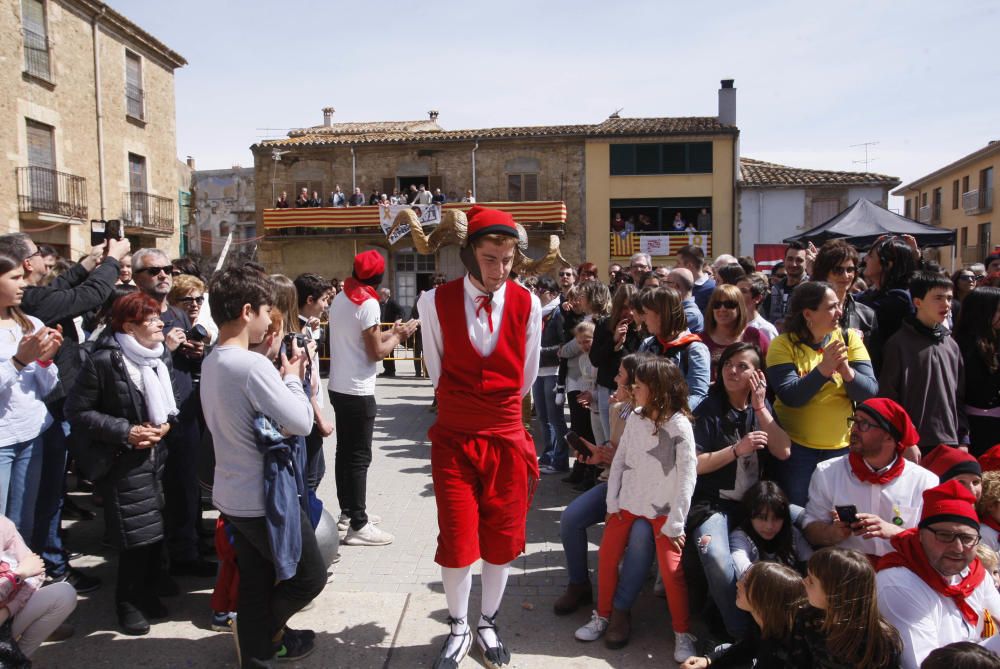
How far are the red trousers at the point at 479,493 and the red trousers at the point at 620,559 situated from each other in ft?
1.62

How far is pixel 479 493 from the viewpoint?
3221 mm

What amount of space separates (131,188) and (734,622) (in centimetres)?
2253

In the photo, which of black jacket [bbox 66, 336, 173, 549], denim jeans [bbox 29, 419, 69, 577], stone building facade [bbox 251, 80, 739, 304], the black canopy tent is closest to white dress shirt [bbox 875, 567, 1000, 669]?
black jacket [bbox 66, 336, 173, 549]

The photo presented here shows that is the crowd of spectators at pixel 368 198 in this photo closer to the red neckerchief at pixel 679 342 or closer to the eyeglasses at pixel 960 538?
the red neckerchief at pixel 679 342

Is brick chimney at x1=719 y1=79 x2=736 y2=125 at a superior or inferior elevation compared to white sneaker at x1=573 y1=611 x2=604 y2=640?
superior

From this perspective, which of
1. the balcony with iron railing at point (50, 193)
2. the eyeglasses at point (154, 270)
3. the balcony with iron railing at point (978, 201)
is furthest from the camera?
the balcony with iron railing at point (978, 201)

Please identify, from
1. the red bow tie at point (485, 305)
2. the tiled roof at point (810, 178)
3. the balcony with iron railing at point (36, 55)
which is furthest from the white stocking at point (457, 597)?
the tiled roof at point (810, 178)

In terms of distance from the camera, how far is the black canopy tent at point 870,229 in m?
9.29

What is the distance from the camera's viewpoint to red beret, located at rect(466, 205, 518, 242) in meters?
3.07

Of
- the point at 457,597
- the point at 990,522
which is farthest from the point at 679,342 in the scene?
the point at 457,597

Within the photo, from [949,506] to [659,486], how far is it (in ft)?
3.89

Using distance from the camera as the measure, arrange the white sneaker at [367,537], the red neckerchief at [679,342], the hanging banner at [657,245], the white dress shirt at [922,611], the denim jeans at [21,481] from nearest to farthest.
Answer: the white dress shirt at [922,611] < the denim jeans at [21,481] < the red neckerchief at [679,342] < the white sneaker at [367,537] < the hanging banner at [657,245]

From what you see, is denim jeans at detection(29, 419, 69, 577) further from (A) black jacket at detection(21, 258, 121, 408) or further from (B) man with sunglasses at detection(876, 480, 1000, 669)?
(B) man with sunglasses at detection(876, 480, 1000, 669)

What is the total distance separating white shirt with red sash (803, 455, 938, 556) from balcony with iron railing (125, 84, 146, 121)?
74.7 feet
